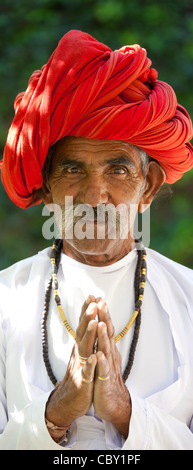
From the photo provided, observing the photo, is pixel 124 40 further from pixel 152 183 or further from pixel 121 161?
pixel 121 161

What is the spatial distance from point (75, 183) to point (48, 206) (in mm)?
252

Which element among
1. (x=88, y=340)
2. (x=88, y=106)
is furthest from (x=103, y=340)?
(x=88, y=106)

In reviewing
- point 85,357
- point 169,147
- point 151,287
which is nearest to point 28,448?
point 85,357

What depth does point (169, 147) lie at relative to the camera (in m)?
2.78

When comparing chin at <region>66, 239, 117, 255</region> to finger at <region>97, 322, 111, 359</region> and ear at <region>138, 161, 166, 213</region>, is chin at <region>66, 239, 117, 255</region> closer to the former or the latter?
ear at <region>138, 161, 166, 213</region>

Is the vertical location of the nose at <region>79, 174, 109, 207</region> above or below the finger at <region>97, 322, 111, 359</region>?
above

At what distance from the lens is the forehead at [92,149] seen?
106 inches

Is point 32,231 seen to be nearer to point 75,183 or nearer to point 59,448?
point 75,183

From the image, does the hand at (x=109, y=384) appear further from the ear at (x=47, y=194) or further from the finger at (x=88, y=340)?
the ear at (x=47, y=194)

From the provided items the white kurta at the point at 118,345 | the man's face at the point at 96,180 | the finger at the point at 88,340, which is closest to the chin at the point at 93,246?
the man's face at the point at 96,180

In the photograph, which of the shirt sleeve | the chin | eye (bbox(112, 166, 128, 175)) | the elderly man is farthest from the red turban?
the shirt sleeve

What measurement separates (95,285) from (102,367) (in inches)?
21.8

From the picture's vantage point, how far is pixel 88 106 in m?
2.57

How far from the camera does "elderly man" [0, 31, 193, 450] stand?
2.41 m
